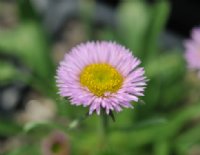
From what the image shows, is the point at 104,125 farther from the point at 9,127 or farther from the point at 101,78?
the point at 9,127

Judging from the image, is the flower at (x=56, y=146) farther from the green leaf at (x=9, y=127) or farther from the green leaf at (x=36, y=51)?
the green leaf at (x=36, y=51)

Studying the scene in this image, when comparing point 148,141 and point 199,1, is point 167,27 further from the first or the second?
point 148,141

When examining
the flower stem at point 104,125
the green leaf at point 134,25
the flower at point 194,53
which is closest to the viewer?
the flower stem at point 104,125

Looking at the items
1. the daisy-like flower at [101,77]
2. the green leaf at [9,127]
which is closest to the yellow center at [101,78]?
the daisy-like flower at [101,77]

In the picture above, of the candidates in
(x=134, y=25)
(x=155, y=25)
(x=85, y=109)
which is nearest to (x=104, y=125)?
(x=85, y=109)

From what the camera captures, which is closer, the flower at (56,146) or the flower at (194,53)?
the flower at (56,146)

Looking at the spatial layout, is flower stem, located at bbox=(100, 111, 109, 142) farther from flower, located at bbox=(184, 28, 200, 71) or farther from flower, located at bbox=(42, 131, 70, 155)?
flower, located at bbox=(184, 28, 200, 71)

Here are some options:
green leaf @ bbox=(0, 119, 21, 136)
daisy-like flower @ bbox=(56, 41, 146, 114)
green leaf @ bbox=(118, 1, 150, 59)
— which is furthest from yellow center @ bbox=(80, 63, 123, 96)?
green leaf @ bbox=(118, 1, 150, 59)

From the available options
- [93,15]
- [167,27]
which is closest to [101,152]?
[93,15]

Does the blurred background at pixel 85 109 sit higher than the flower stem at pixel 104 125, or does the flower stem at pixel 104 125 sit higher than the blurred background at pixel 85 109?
the blurred background at pixel 85 109
